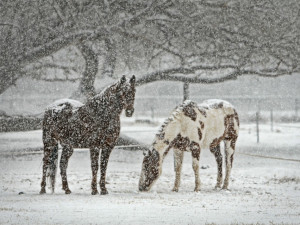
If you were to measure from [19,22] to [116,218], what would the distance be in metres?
10.9

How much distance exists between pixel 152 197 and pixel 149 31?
10278 millimetres

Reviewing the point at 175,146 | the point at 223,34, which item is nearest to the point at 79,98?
the point at 223,34

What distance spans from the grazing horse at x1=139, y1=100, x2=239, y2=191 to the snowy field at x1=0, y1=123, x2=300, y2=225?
47 centimetres

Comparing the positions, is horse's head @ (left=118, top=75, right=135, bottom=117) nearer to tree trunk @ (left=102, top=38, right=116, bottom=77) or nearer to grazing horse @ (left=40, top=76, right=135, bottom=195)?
grazing horse @ (left=40, top=76, right=135, bottom=195)

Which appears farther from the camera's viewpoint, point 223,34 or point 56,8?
point 223,34

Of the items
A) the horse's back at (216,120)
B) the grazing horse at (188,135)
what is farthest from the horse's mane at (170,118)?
the horse's back at (216,120)

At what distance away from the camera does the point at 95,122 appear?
31.8ft

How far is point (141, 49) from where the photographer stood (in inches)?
785

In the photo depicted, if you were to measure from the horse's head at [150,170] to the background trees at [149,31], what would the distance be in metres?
6.03

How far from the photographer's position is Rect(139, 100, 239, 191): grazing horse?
10.2 meters

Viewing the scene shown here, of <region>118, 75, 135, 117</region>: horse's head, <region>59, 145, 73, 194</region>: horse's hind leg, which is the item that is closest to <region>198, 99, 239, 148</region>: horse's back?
<region>118, 75, 135, 117</region>: horse's head

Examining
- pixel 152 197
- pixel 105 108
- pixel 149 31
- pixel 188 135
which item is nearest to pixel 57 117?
pixel 105 108

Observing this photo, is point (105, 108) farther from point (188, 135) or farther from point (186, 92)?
point (186, 92)

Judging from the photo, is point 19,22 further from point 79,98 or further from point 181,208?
point 181,208
